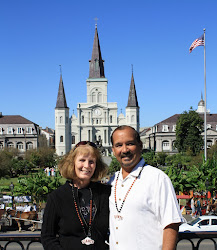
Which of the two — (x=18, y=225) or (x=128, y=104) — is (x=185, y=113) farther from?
(x=18, y=225)

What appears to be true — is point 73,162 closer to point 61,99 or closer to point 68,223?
point 68,223

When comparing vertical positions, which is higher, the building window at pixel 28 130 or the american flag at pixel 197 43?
the american flag at pixel 197 43

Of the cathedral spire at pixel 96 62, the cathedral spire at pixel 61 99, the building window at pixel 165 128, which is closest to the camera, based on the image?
the building window at pixel 165 128

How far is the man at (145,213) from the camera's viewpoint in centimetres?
354

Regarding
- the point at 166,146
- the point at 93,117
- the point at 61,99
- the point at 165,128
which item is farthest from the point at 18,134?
the point at 166,146

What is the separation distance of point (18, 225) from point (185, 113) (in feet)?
174

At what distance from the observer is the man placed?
11.6 feet

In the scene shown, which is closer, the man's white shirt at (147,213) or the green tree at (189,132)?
the man's white shirt at (147,213)

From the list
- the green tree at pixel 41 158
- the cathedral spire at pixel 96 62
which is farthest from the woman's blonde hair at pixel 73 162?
the cathedral spire at pixel 96 62

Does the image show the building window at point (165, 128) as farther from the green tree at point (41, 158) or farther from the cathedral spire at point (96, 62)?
the green tree at point (41, 158)

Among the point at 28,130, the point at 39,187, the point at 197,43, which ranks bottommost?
the point at 39,187

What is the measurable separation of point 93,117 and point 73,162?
8675 cm

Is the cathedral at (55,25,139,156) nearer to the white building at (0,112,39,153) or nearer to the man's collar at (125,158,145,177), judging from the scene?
the white building at (0,112,39,153)

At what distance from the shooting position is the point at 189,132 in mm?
66688
